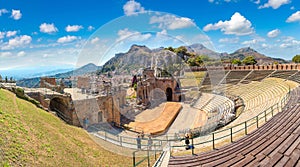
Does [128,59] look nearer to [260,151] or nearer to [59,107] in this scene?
[260,151]

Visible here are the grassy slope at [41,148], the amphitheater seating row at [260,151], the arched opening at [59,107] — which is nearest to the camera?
the amphitheater seating row at [260,151]

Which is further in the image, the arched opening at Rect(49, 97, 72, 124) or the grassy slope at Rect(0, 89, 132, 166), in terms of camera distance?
the arched opening at Rect(49, 97, 72, 124)

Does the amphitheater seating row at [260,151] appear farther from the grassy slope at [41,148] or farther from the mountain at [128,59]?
the mountain at [128,59]

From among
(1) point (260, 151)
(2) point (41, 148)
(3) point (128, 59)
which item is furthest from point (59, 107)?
(1) point (260, 151)

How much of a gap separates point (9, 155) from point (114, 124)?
548 cm

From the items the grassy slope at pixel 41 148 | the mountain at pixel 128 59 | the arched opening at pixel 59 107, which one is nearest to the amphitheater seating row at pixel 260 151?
the grassy slope at pixel 41 148

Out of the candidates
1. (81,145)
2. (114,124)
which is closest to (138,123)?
(114,124)

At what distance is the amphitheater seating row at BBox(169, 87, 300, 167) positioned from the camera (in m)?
4.46

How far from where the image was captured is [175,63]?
472 inches

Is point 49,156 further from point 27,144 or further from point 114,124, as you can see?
point 114,124

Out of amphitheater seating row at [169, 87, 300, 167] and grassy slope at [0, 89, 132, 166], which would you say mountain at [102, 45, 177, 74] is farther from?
amphitheater seating row at [169, 87, 300, 167]

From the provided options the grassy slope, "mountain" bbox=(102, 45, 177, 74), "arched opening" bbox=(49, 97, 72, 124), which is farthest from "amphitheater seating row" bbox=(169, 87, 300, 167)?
"arched opening" bbox=(49, 97, 72, 124)

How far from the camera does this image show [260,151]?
5027mm

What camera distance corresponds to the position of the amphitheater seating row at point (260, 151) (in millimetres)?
4465
